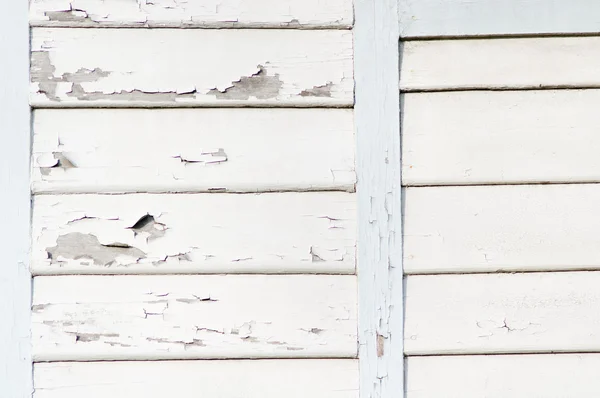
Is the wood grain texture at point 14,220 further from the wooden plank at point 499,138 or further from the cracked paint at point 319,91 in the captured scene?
the wooden plank at point 499,138

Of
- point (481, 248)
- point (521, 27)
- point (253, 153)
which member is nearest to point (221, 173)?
point (253, 153)

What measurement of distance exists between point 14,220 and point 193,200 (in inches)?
11.2

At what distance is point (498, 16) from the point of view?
0.93 meters

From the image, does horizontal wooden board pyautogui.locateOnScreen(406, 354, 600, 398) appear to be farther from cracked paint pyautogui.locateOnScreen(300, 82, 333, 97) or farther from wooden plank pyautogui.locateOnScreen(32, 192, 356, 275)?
cracked paint pyautogui.locateOnScreen(300, 82, 333, 97)

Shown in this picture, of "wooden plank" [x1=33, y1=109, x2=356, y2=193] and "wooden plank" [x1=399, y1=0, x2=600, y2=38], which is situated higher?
"wooden plank" [x1=399, y1=0, x2=600, y2=38]

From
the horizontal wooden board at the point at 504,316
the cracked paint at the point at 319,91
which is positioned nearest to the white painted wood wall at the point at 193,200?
the cracked paint at the point at 319,91

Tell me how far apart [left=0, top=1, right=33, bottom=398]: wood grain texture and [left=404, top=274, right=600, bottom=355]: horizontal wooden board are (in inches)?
24.2

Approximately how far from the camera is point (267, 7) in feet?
3.06

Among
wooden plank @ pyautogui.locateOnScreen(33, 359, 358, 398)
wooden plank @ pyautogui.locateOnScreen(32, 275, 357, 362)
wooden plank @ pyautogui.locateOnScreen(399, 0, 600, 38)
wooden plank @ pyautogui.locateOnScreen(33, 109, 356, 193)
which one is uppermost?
wooden plank @ pyautogui.locateOnScreen(399, 0, 600, 38)

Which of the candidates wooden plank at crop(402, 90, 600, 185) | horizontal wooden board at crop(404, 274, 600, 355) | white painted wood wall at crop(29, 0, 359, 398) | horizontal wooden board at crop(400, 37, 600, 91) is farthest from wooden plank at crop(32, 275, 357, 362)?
horizontal wooden board at crop(400, 37, 600, 91)

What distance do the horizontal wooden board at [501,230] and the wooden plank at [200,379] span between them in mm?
222

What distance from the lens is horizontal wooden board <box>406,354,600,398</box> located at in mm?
923

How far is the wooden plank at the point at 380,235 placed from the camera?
92cm

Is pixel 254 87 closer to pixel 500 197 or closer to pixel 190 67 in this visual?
pixel 190 67
